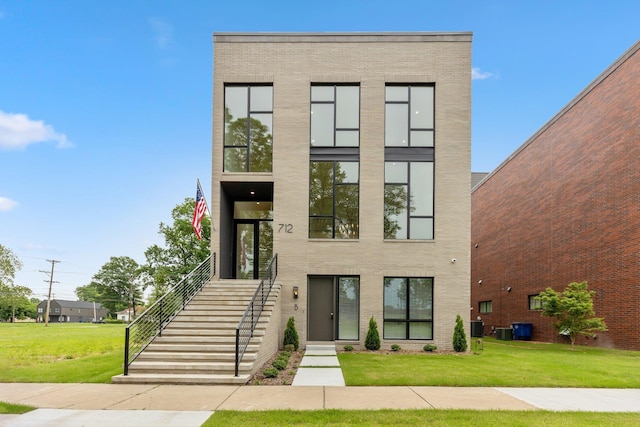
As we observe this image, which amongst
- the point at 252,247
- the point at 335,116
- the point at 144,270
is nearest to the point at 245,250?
the point at 252,247

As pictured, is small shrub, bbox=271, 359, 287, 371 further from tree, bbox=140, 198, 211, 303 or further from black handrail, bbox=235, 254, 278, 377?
tree, bbox=140, 198, 211, 303

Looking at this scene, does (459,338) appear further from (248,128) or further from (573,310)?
(248,128)

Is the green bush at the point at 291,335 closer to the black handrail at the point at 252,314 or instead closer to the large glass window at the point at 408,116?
the black handrail at the point at 252,314

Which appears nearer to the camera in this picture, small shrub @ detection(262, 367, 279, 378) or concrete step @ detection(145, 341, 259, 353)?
small shrub @ detection(262, 367, 279, 378)

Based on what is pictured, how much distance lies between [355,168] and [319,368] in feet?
22.6

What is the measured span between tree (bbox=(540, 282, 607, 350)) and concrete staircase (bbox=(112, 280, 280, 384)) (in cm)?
1019

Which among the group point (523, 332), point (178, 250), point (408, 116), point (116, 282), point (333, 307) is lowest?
point (116, 282)

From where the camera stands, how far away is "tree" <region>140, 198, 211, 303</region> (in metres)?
30.2

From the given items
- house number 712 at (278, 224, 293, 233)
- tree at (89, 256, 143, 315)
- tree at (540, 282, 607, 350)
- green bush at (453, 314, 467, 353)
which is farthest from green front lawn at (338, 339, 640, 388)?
tree at (89, 256, 143, 315)

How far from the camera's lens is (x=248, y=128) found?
14.6 metres

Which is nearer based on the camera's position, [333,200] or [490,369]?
[490,369]

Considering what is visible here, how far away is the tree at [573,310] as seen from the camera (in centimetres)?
1477

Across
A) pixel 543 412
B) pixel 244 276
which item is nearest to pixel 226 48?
pixel 244 276

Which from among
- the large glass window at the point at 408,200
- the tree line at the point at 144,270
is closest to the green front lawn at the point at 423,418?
the large glass window at the point at 408,200
